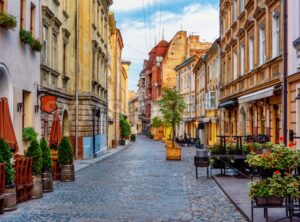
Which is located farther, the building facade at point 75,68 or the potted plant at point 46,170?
the building facade at point 75,68

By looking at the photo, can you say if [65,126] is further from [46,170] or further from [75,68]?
[46,170]

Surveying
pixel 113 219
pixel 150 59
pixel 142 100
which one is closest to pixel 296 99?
pixel 113 219

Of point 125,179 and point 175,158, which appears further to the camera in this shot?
point 175,158

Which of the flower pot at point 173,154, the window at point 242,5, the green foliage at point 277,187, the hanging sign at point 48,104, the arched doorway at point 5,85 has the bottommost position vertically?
the flower pot at point 173,154

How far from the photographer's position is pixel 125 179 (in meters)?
18.1

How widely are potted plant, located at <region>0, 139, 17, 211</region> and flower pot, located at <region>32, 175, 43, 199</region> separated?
158 centimetres

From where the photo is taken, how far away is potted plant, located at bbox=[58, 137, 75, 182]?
55.3ft

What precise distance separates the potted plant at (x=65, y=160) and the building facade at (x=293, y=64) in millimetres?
7262

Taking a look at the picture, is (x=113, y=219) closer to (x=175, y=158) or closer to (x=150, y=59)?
(x=175, y=158)

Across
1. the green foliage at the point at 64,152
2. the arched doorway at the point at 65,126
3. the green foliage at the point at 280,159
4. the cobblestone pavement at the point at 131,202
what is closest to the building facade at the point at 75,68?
the arched doorway at the point at 65,126

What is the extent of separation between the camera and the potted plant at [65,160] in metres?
16.9

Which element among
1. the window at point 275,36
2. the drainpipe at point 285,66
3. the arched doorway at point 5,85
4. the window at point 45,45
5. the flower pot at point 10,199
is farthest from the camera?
the window at point 45,45

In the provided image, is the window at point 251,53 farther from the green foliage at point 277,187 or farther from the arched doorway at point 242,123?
the green foliage at point 277,187

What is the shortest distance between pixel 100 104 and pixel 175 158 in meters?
7.67
